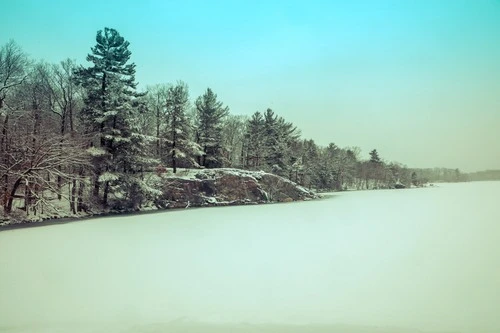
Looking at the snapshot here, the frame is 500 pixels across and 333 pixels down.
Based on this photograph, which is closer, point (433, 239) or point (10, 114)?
point (433, 239)

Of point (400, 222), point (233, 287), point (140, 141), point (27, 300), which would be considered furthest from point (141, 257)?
point (140, 141)

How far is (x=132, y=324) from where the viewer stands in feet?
12.7

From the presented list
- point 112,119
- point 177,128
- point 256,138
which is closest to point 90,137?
point 112,119

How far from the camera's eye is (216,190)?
90.8 feet

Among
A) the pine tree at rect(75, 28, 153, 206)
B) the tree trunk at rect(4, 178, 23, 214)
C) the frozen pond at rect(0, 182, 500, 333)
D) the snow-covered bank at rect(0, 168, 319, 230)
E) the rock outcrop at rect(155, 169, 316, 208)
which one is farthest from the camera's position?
the rock outcrop at rect(155, 169, 316, 208)

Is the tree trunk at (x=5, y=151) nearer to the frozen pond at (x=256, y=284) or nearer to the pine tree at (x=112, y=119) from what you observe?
the pine tree at (x=112, y=119)

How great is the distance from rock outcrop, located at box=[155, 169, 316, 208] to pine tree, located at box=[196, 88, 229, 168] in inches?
237

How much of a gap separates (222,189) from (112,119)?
11493 mm

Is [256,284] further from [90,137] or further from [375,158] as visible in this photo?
[375,158]

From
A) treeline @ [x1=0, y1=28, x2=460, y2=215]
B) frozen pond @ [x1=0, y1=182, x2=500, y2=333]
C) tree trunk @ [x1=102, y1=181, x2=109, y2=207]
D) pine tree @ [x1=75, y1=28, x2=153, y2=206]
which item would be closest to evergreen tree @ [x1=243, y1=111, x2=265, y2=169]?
treeline @ [x1=0, y1=28, x2=460, y2=215]

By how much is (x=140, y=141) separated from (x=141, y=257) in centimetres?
1555

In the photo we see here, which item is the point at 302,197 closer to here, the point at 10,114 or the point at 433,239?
the point at 433,239

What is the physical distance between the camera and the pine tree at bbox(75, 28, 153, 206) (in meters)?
20.1

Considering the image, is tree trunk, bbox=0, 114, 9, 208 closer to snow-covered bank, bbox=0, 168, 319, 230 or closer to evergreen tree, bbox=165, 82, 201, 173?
snow-covered bank, bbox=0, 168, 319, 230
